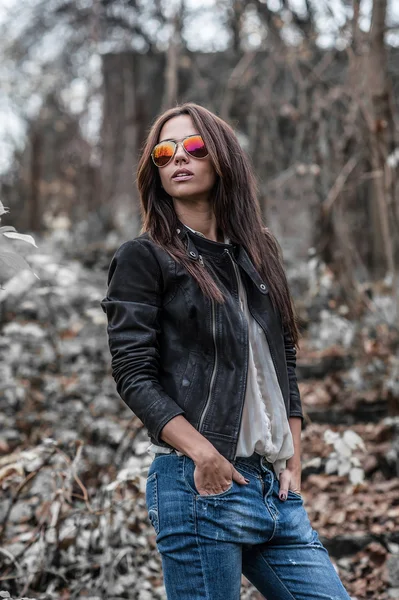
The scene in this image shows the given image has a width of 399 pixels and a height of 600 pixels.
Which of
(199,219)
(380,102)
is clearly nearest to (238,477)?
Answer: (199,219)

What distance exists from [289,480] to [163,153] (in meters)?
1.06

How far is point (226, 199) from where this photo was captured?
2102 mm

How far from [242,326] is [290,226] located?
425 inches

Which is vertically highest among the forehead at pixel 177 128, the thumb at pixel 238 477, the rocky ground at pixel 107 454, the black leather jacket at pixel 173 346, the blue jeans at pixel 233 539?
the forehead at pixel 177 128

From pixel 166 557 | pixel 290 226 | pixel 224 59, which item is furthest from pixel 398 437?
pixel 224 59

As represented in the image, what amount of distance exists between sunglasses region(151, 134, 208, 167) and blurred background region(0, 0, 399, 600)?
0.50 meters

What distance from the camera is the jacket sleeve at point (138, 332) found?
1.75 metres

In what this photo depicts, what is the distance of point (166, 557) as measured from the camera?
174 centimetres

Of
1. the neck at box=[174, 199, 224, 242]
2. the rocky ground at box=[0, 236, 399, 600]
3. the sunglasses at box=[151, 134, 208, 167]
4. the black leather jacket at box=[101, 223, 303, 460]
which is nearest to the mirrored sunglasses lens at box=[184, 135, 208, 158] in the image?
the sunglasses at box=[151, 134, 208, 167]

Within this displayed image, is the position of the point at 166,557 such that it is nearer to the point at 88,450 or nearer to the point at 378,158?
the point at 88,450

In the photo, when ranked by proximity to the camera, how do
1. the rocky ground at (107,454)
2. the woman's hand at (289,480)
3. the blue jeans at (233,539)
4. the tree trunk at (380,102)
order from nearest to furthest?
1. the blue jeans at (233,539)
2. the woman's hand at (289,480)
3. the rocky ground at (107,454)
4. the tree trunk at (380,102)

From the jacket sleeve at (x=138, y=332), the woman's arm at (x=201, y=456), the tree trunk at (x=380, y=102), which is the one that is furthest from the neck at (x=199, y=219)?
the tree trunk at (x=380, y=102)

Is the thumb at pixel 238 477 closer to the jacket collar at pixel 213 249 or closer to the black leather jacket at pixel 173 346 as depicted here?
the black leather jacket at pixel 173 346

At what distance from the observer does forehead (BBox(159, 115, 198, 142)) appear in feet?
6.81
